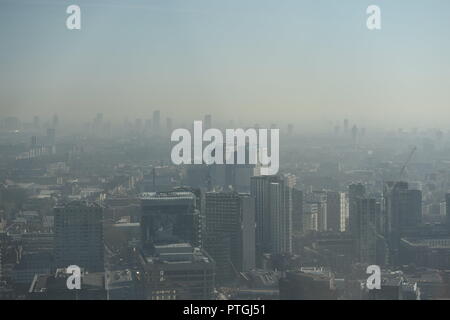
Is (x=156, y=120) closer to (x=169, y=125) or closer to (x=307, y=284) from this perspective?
(x=169, y=125)

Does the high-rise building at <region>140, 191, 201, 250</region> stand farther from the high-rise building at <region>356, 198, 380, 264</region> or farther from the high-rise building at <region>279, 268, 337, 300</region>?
the high-rise building at <region>356, 198, 380, 264</region>

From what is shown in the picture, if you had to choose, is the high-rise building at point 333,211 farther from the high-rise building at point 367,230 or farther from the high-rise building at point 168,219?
the high-rise building at point 168,219
